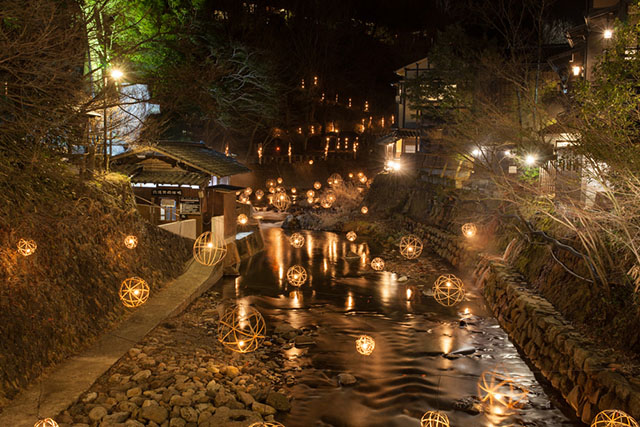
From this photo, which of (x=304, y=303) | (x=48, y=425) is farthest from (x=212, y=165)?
(x=48, y=425)

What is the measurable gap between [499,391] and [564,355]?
1718 millimetres

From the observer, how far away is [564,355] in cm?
1130

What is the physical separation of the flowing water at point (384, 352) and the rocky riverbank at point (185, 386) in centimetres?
66

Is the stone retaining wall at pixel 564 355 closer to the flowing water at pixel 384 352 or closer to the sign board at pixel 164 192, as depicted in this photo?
the flowing water at pixel 384 352

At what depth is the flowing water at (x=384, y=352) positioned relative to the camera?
1075cm

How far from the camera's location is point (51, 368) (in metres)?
10.0

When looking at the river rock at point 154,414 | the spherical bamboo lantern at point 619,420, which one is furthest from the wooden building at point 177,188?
the spherical bamboo lantern at point 619,420

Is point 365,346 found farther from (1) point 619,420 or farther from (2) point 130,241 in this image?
(2) point 130,241

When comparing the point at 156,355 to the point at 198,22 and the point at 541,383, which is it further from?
the point at 198,22

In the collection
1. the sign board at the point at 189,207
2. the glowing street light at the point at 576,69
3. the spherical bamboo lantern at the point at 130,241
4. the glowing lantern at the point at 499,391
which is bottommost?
the glowing lantern at the point at 499,391

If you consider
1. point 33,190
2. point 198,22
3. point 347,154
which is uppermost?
point 198,22

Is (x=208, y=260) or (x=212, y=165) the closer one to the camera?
(x=208, y=260)

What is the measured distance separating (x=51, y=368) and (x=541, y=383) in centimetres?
1107

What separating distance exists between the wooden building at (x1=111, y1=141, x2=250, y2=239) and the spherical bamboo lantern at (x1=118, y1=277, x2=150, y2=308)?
7.01m
